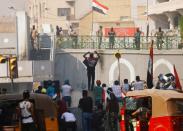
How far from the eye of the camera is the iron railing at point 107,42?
38.7 metres

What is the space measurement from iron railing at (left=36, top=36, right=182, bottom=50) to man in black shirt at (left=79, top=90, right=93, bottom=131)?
13.3 metres

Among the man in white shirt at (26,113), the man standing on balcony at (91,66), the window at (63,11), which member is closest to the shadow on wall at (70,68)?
the man standing on balcony at (91,66)

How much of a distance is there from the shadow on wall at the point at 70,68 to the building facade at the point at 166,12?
41.5 ft

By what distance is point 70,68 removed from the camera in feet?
131

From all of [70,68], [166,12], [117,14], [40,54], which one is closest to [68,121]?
[70,68]

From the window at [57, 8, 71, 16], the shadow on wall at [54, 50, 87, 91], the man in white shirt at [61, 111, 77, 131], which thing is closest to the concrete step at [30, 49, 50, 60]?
the shadow on wall at [54, 50, 87, 91]

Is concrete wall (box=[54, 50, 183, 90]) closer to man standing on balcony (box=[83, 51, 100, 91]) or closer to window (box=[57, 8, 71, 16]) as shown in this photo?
man standing on balcony (box=[83, 51, 100, 91])

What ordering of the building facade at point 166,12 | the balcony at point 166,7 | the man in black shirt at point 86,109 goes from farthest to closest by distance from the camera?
the building facade at point 166,12, the balcony at point 166,7, the man in black shirt at point 86,109

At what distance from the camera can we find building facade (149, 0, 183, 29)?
2034 inches

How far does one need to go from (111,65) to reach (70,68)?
222 cm

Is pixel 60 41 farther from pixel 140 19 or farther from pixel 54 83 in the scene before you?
pixel 140 19

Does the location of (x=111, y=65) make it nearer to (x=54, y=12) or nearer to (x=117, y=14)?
(x=117, y=14)

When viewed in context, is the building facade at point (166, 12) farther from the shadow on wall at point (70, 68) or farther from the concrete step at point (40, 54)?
the shadow on wall at point (70, 68)

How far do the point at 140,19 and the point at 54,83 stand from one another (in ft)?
129
